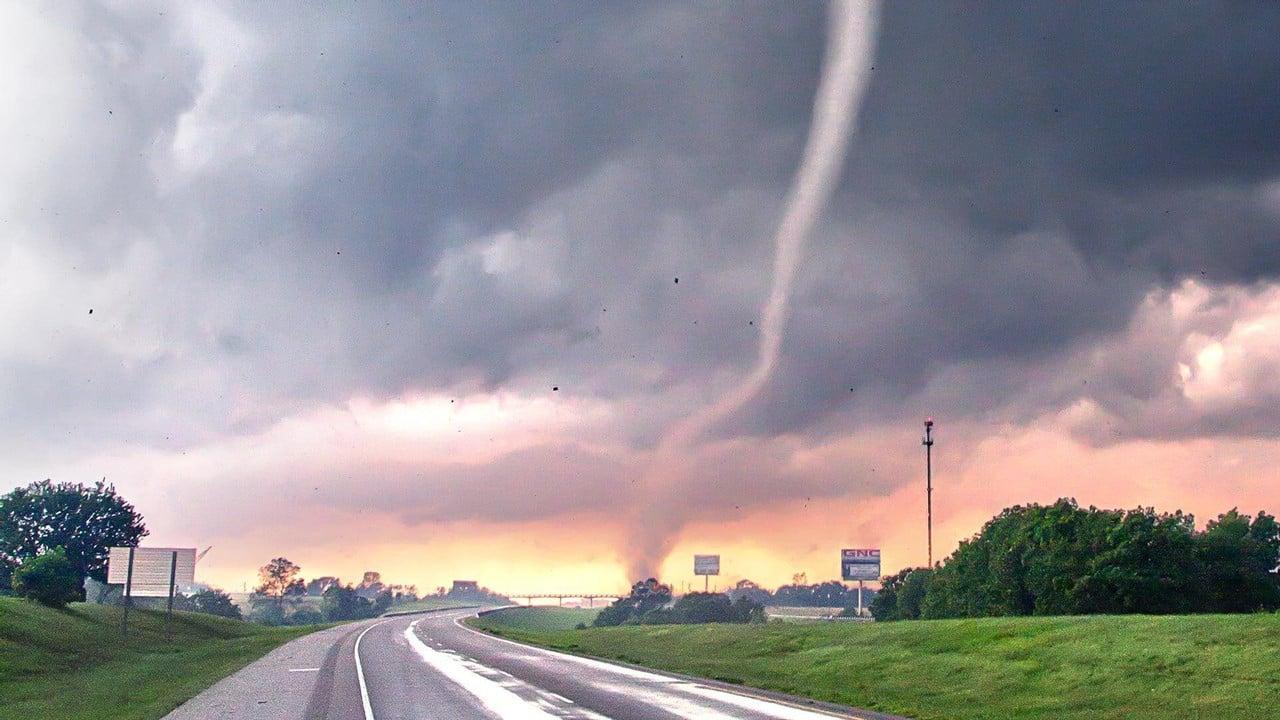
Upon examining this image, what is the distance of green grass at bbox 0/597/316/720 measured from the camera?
124ft

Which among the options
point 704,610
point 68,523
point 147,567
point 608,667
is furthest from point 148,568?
point 704,610

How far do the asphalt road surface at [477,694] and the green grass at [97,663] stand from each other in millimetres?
2471

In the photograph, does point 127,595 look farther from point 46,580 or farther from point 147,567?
point 147,567

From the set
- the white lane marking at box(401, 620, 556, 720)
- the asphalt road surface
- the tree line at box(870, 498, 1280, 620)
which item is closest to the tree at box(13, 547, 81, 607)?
the asphalt road surface

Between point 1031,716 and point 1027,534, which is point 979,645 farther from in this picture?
point 1027,534

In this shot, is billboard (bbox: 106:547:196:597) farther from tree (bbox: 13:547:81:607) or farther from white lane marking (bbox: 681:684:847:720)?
white lane marking (bbox: 681:684:847:720)

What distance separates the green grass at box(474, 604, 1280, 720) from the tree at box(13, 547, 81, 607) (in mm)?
57442

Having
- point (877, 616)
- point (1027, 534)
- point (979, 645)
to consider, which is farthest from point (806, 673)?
point (877, 616)

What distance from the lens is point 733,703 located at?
30.7 metres

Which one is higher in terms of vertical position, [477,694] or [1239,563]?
[1239,563]

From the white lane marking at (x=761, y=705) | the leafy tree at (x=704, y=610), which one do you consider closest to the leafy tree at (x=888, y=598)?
the leafy tree at (x=704, y=610)

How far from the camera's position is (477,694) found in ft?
112

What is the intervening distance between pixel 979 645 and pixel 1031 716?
1572 cm

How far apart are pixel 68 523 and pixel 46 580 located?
67883 millimetres
